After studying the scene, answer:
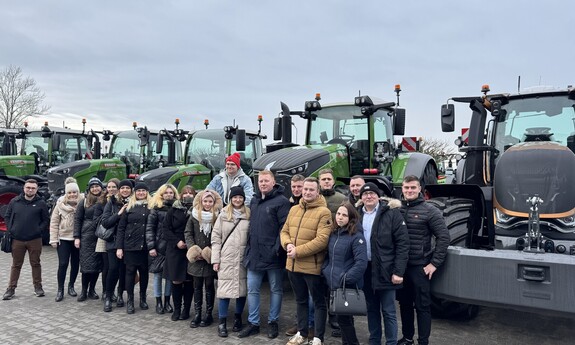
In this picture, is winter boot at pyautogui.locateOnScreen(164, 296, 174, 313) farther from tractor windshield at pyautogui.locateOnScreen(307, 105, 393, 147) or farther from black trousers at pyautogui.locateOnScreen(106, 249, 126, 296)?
tractor windshield at pyautogui.locateOnScreen(307, 105, 393, 147)

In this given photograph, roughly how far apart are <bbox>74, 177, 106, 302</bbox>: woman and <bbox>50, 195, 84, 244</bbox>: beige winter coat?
227 mm

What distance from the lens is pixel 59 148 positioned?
1160cm

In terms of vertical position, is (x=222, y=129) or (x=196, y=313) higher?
(x=222, y=129)

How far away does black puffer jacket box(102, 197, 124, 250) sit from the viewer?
5684mm

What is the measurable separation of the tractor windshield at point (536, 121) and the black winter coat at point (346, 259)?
235 centimetres

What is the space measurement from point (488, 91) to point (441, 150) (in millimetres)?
36344

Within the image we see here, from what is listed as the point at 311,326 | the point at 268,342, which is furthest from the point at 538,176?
the point at 268,342

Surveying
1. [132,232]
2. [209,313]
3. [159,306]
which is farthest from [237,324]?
[132,232]

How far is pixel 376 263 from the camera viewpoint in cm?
399

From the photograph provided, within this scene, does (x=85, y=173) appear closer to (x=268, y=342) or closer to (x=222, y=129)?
(x=222, y=129)

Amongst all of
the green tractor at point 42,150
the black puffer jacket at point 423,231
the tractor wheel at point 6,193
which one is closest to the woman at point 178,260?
the black puffer jacket at point 423,231

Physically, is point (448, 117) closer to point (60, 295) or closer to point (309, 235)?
point (309, 235)

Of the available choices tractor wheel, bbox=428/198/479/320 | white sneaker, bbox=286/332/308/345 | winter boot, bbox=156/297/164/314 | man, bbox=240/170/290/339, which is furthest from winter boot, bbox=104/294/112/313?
tractor wheel, bbox=428/198/479/320

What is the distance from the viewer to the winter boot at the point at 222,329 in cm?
471
